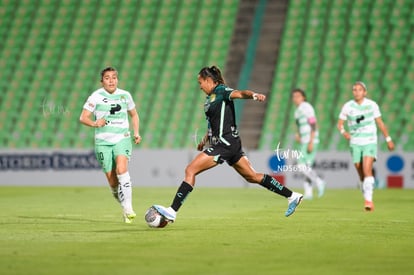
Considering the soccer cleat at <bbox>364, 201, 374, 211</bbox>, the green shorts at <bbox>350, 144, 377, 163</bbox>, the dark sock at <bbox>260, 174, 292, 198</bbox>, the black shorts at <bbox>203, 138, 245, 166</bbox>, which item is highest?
the green shorts at <bbox>350, 144, 377, 163</bbox>

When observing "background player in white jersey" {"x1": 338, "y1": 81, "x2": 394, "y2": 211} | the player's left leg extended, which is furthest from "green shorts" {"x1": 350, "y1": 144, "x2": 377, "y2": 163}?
the player's left leg extended

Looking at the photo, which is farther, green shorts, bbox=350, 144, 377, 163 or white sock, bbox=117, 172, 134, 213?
green shorts, bbox=350, 144, 377, 163

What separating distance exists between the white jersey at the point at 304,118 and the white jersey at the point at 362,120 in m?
3.42

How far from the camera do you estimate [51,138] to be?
93.5 ft

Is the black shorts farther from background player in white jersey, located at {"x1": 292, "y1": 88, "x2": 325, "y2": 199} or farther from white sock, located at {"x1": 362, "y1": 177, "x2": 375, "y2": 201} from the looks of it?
background player in white jersey, located at {"x1": 292, "y1": 88, "x2": 325, "y2": 199}

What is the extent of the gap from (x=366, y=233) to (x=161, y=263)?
3805 mm

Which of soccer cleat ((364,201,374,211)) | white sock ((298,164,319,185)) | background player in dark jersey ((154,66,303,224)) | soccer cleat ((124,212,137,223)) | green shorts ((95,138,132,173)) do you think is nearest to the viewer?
background player in dark jersey ((154,66,303,224))

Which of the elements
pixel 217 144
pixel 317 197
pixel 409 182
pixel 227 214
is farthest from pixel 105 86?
pixel 409 182

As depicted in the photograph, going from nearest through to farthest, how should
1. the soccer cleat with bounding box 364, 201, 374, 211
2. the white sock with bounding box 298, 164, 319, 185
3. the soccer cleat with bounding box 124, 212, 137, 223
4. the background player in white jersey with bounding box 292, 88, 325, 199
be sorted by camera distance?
the soccer cleat with bounding box 124, 212, 137, 223 → the soccer cleat with bounding box 364, 201, 374, 211 → the white sock with bounding box 298, 164, 319, 185 → the background player in white jersey with bounding box 292, 88, 325, 199

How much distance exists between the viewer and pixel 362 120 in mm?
16281

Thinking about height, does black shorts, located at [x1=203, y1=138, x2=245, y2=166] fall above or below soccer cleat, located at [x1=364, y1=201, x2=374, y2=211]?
above

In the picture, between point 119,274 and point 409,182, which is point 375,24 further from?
point 119,274

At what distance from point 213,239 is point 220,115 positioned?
221cm

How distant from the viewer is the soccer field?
834 centimetres
